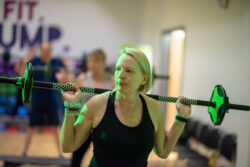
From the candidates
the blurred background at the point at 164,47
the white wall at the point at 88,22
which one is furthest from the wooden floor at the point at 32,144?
the white wall at the point at 88,22

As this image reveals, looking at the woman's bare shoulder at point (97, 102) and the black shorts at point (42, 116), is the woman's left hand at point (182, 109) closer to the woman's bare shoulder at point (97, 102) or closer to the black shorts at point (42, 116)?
the woman's bare shoulder at point (97, 102)

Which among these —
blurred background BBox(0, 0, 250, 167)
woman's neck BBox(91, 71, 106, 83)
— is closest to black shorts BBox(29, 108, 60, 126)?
blurred background BBox(0, 0, 250, 167)

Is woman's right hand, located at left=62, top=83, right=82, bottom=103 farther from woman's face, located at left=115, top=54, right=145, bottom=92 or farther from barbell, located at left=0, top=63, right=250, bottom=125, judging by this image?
woman's face, located at left=115, top=54, right=145, bottom=92

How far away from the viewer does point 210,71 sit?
388 centimetres

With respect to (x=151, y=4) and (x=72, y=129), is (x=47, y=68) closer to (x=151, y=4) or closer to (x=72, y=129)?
(x=72, y=129)

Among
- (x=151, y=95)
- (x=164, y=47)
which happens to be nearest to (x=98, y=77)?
(x=151, y=95)

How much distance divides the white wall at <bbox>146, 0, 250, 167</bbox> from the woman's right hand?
1.23m

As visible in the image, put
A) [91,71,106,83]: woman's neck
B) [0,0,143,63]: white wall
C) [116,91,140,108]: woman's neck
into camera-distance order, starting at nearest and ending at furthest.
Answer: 1. [116,91,140,108]: woman's neck
2. [91,71,106,83]: woman's neck
3. [0,0,143,63]: white wall

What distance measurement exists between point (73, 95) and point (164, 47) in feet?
15.9

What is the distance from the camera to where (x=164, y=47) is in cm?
600

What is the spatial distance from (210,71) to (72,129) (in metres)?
2.83

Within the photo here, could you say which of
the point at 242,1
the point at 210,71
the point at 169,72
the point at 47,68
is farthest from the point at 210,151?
the point at 169,72

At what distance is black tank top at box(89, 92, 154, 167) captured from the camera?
133 cm

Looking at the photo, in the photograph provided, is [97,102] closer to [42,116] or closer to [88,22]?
[42,116]
